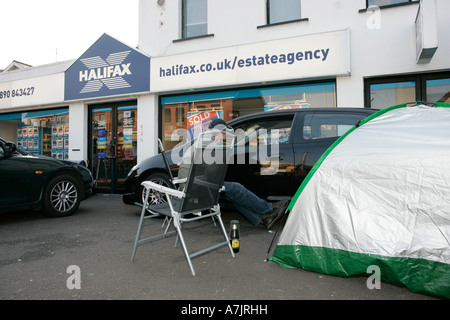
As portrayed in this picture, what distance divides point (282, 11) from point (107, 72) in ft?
16.2

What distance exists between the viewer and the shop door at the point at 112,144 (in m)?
9.05

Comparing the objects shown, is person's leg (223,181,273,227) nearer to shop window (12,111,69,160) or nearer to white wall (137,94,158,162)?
white wall (137,94,158,162)

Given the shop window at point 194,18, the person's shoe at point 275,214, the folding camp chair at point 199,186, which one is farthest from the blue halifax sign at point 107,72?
the folding camp chair at point 199,186

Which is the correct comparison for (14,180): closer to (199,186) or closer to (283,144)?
(199,186)

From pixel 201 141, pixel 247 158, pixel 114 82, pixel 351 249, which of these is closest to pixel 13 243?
pixel 201 141

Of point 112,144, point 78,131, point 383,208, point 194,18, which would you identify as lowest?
point 383,208

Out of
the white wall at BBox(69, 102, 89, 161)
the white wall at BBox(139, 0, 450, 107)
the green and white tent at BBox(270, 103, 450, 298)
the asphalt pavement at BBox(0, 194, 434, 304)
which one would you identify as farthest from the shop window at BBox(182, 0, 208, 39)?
the green and white tent at BBox(270, 103, 450, 298)

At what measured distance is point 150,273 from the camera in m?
3.00

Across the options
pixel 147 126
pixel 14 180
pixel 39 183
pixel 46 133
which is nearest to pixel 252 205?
pixel 39 183

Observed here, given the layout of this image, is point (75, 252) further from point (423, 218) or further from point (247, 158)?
point (423, 218)

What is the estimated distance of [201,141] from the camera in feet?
9.32

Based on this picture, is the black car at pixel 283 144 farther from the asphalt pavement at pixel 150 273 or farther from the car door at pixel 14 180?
the car door at pixel 14 180
